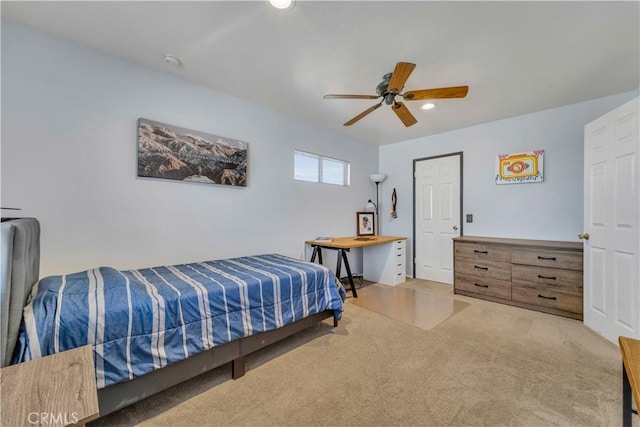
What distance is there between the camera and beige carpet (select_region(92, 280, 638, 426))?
148cm

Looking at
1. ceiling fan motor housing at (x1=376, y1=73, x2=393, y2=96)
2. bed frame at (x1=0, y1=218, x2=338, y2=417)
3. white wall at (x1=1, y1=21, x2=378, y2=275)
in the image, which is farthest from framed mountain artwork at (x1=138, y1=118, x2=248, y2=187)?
ceiling fan motor housing at (x1=376, y1=73, x2=393, y2=96)

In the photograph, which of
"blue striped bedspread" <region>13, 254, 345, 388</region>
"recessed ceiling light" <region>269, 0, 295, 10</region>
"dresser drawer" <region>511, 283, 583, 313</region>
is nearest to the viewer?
"blue striped bedspread" <region>13, 254, 345, 388</region>

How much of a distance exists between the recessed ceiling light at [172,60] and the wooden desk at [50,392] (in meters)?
2.31

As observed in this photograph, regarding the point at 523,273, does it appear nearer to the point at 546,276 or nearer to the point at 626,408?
the point at 546,276

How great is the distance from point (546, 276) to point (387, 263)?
1.94 metres

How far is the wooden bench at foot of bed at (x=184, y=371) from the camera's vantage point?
1.39m

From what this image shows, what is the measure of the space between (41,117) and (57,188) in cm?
54

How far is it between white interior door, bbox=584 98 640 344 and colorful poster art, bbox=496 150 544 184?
0.74 meters

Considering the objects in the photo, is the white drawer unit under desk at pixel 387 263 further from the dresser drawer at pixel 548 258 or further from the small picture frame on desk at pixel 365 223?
the dresser drawer at pixel 548 258

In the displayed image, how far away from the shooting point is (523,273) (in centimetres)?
313

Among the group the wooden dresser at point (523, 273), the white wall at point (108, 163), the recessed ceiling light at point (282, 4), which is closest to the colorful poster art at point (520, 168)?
the wooden dresser at point (523, 273)

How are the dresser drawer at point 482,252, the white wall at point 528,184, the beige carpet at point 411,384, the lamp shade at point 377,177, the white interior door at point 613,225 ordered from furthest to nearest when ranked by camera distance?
the lamp shade at point 377,177 → the dresser drawer at point 482,252 → the white wall at point 528,184 → the white interior door at point 613,225 → the beige carpet at point 411,384

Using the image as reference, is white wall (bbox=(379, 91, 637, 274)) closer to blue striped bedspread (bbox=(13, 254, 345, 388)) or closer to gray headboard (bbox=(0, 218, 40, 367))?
blue striped bedspread (bbox=(13, 254, 345, 388))

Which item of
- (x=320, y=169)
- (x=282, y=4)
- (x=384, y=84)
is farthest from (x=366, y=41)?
(x=320, y=169)
